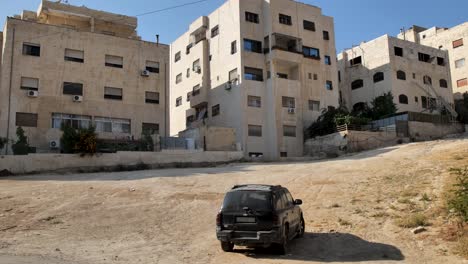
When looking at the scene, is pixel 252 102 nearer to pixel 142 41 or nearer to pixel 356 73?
pixel 142 41

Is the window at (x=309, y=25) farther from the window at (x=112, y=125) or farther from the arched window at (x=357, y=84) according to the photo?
the window at (x=112, y=125)

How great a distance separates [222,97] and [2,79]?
2129 cm

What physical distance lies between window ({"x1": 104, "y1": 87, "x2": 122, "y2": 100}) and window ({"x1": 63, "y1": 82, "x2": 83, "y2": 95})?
2.14 m

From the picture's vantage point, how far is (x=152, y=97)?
43750 mm

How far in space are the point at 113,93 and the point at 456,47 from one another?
163 feet

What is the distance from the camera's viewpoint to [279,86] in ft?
157

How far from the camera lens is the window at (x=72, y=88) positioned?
39.7m

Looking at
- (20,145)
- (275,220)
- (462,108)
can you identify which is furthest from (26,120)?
(462,108)

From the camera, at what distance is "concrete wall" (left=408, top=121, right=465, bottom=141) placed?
1849 inches

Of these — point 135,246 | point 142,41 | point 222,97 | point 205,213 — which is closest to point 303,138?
point 222,97

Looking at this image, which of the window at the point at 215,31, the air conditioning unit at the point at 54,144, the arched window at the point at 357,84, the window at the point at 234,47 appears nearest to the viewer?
the air conditioning unit at the point at 54,144

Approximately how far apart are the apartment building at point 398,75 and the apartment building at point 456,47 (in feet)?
14.4

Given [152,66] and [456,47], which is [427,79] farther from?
[152,66]

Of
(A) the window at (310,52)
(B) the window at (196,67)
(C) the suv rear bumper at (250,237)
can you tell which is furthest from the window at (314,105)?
(C) the suv rear bumper at (250,237)
